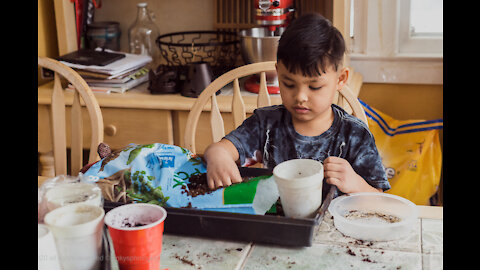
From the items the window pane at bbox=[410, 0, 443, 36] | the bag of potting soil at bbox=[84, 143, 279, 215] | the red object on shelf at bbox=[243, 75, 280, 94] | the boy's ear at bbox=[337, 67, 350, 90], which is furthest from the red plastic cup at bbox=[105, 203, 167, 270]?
the window pane at bbox=[410, 0, 443, 36]

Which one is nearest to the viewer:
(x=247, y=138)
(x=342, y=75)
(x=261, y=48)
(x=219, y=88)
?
(x=342, y=75)

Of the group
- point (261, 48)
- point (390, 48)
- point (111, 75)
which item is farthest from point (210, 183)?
point (390, 48)

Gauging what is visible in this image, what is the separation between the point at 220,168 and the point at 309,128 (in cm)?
27

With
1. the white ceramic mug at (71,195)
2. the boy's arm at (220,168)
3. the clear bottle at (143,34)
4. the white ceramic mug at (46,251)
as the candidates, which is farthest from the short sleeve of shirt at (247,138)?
the clear bottle at (143,34)

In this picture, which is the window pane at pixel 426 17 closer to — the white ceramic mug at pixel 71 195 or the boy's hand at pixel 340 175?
the boy's hand at pixel 340 175

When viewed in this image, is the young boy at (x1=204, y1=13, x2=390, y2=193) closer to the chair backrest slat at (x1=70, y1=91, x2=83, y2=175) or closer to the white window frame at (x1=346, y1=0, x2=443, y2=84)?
the chair backrest slat at (x1=70, y1=91, x2=83, y2=175)

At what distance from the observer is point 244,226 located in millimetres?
870

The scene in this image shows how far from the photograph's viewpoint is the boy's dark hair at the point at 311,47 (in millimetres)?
997

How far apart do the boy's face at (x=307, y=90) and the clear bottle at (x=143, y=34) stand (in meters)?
1.31

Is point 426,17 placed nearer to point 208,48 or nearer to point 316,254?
point 208,48

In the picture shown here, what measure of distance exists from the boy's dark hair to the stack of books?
1055 mm
